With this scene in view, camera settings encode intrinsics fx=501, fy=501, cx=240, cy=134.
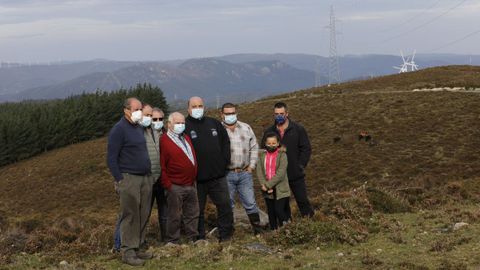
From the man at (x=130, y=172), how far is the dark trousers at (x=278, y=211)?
9.13 feet

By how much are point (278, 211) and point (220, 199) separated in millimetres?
1240

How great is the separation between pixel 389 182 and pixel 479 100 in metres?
17.7

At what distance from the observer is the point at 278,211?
10.1 meters

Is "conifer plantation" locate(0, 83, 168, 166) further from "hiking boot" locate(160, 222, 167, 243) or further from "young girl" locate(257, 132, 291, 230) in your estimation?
"young girl" locate(257, 132, 291, 230)

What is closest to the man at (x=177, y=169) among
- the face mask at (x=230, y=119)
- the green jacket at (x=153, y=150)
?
the green jacket at (x=153, y=150)

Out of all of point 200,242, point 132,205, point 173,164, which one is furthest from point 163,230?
point 132,205

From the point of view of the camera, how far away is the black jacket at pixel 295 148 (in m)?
10.1

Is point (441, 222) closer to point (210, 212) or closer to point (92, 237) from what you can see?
point (210, 212)

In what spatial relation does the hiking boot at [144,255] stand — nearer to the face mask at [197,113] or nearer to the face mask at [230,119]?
the face mask at [197,113]

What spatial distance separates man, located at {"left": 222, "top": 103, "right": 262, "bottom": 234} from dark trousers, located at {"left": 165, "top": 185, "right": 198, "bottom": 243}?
0.98m

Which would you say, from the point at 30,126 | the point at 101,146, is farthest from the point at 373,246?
the point at 30,126

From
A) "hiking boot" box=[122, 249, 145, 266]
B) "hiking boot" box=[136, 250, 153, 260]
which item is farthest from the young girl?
"hiking boot" box=[122, 249, 145, 266]

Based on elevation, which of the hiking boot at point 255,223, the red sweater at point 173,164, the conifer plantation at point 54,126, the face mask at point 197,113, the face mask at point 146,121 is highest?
the face mask at point 197,113

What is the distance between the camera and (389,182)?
23469 mm
